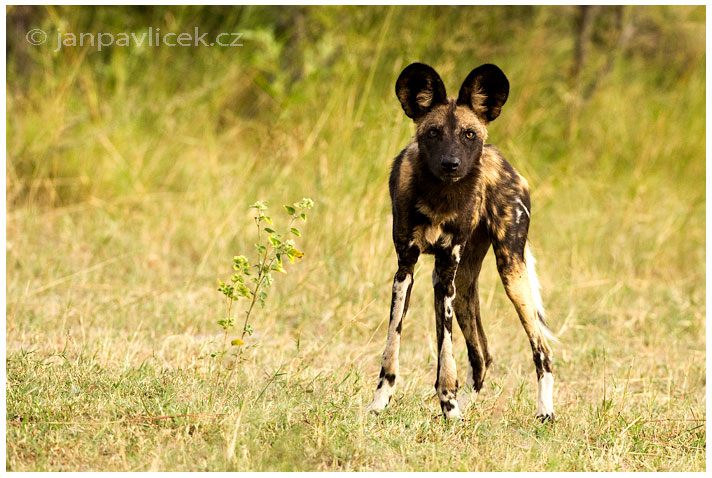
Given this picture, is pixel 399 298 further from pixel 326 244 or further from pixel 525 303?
pixel 326 244

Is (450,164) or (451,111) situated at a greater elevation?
(451,111)

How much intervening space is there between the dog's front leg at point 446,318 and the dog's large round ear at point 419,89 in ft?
1.71

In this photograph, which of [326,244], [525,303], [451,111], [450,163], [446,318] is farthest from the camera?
[326,244]

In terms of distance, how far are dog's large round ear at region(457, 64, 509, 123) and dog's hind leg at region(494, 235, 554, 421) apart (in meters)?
0.56

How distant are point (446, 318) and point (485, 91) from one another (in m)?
0.84

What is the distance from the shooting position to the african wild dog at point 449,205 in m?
3.19

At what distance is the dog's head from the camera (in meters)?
3.13

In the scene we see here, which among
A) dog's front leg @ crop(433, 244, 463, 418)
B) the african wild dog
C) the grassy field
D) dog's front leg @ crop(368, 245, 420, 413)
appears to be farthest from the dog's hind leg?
dog's front leg @ crop(368, 245, 420, 413)

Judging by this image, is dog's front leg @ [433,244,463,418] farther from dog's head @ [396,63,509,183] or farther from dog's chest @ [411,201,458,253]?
dog's head @ [396,63,509,183]

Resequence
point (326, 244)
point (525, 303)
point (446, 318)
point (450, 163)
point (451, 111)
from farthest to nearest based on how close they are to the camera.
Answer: point (326, 244) → point (525, 303) → point (446, 318) → point (451, 111) → point (450, 163)

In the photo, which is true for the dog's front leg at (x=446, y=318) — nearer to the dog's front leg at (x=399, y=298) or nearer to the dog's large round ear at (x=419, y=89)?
the dog's front leg at (x=399, y=298)

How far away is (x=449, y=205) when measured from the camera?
3.24m

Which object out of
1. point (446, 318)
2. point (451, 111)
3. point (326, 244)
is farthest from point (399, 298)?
point (326, 244)

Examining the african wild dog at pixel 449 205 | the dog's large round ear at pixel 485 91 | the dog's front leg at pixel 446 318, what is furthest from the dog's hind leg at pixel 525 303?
the dog's large round ear at pixel 485 91
